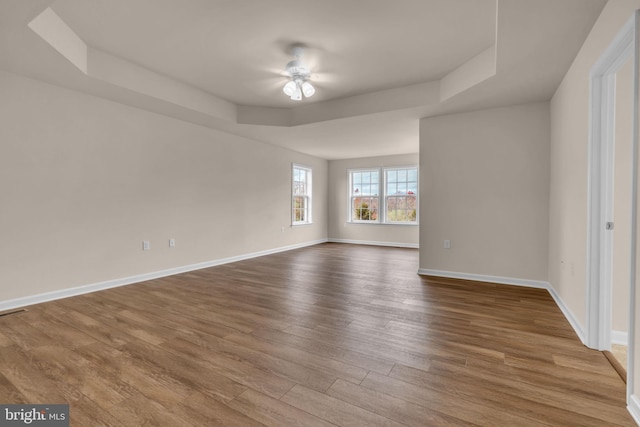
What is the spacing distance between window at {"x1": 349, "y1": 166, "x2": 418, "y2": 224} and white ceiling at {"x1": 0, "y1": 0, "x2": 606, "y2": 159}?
10.1ft

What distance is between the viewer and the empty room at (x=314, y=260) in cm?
164

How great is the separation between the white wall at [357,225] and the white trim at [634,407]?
586 cm

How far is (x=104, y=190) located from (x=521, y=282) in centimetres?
537

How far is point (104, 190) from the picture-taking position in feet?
12.1

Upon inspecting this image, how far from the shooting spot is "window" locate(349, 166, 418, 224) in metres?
7.41

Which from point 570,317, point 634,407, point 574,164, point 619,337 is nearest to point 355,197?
point 574,164

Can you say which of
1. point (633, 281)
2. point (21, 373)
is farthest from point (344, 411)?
point (21, 373)

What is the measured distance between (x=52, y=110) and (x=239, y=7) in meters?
2.47

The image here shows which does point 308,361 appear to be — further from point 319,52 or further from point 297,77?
point 297,77

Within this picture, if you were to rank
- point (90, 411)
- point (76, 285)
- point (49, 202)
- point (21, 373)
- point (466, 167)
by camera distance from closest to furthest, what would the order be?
point (90, 411), point (21, 373), point (49, 202), point (76, 285), point (466, 167)

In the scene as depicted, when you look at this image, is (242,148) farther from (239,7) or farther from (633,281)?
(633,281)

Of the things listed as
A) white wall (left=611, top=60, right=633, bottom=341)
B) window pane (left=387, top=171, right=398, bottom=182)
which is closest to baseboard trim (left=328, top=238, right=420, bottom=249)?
window pane (left=387, top=171, right=398, bottom=182)

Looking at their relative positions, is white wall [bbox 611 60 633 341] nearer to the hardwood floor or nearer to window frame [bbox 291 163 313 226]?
the hardwood floor

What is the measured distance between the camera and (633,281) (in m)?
1.46
